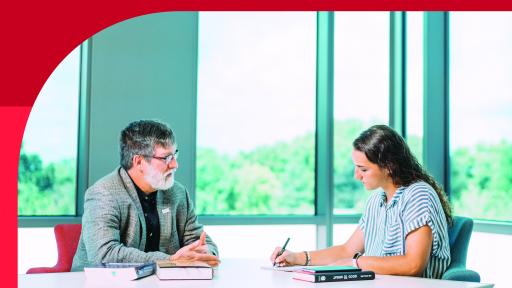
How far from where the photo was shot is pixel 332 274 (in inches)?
116

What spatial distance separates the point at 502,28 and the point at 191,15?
2.37 meters

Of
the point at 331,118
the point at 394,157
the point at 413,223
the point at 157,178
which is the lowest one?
the point at 413,223

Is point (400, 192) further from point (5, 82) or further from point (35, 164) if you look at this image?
point (35, 164)

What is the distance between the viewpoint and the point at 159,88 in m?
5.02

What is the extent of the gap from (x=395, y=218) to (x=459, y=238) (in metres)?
0.48

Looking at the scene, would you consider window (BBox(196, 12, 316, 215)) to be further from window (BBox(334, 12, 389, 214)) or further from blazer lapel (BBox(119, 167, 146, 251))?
blazer lapel (BBox(119, 167, 146, 251))

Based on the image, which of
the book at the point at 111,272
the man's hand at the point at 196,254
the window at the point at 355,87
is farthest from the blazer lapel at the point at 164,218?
the window at the point at 355,87

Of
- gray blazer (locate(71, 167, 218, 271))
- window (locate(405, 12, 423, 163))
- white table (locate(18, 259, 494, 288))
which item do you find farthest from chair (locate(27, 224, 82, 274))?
window (locate(405, 12, 423, 163))

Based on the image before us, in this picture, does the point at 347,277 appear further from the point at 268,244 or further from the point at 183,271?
the point at 268,244

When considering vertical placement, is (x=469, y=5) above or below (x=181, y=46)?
below

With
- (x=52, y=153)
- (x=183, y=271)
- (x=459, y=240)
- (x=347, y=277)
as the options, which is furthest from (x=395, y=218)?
(x=52, y=153)

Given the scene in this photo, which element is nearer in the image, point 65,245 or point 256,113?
point 65,245

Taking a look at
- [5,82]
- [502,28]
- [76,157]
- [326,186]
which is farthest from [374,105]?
[5,82]

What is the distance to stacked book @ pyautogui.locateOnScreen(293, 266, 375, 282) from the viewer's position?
2.93 meters
